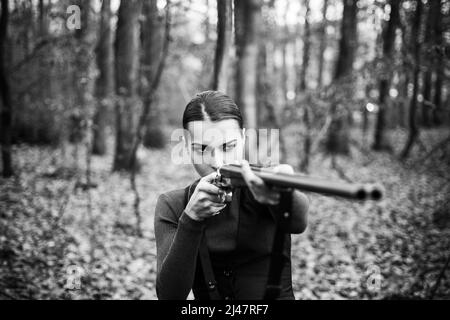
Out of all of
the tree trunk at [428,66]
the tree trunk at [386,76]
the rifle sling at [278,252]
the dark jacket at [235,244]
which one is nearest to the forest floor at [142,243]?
the tree trunk at [428,66]

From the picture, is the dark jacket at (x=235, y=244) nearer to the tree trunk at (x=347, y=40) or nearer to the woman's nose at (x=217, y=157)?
the woman's nose at (x=217, y=157)

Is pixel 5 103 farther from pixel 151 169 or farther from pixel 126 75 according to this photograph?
pixel 151 169

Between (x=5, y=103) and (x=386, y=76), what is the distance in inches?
391

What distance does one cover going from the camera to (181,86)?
26.5 metres

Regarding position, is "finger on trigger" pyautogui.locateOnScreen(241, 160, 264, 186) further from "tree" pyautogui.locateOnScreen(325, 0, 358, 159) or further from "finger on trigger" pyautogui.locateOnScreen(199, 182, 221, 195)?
"tree" pyautogui.locateOnScreen(325, 0, 358, 159)

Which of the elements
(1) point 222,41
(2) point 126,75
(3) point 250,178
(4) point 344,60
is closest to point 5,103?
(2) point 126,75

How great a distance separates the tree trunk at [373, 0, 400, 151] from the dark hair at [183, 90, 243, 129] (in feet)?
22.5

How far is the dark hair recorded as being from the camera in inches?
89.5

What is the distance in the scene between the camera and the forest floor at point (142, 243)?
17.6ft

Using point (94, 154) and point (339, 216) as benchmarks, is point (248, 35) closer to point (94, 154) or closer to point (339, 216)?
point (339, 216)

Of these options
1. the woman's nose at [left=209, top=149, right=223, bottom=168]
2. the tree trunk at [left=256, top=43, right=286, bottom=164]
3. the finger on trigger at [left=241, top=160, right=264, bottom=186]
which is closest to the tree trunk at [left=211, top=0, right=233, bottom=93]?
the woman's nose at [left=209, top=149, right=223, bottom=168]

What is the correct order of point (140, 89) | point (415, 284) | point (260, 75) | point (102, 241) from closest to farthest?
point (415, 284) → point (102, 241) → point (140, 89) → point (260, 75)

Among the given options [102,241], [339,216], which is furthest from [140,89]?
[339,216]

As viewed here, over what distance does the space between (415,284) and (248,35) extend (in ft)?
20.0
